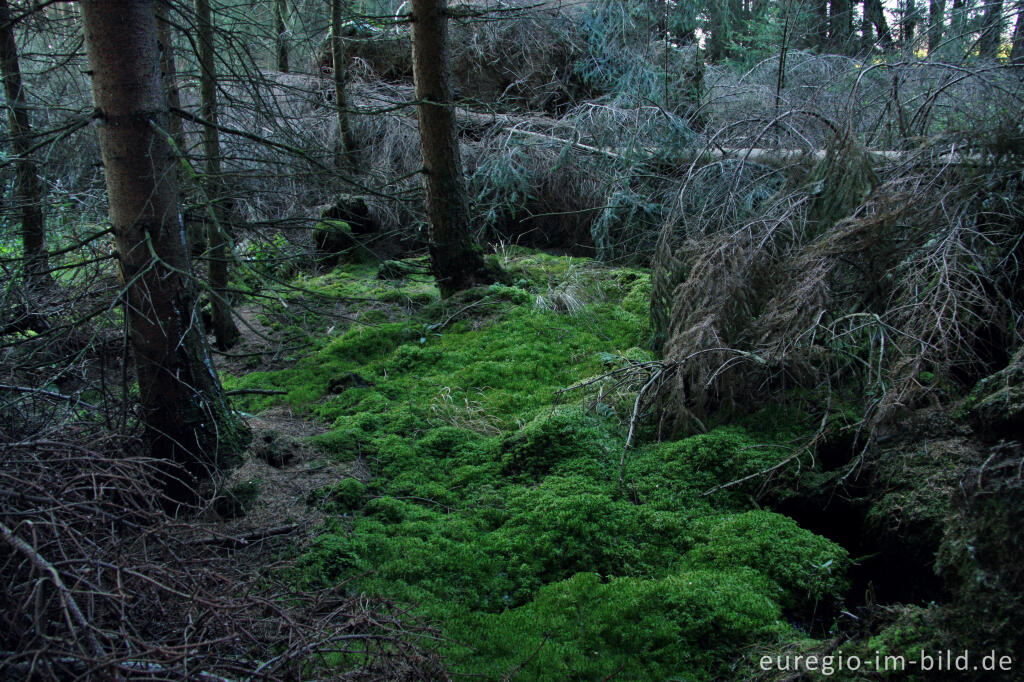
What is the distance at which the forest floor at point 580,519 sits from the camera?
278cm

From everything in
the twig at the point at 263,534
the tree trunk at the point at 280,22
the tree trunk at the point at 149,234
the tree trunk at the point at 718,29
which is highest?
the tree trunk at the point at 718,29

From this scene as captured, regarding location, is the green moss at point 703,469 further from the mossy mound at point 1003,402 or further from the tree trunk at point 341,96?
the tree trunk at point 341,96

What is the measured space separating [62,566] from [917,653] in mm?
2712

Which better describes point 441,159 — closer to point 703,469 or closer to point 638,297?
point 638,297

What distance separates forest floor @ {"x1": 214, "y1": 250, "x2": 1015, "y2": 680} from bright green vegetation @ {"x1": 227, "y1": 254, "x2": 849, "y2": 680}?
0.03 ft

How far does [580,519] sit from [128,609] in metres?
2.15

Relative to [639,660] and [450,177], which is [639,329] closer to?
[450,177]

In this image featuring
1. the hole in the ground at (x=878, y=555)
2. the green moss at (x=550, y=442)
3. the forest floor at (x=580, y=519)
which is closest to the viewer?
the forest floor at (x=580, y=519)

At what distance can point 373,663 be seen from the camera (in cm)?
245

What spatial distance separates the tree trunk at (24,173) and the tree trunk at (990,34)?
20.4ft

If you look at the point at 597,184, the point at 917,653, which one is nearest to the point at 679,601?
the point at 917,653

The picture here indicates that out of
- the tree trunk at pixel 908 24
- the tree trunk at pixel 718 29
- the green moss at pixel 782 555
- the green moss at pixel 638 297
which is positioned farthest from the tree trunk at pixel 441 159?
the tree trunk at pixel 718 29

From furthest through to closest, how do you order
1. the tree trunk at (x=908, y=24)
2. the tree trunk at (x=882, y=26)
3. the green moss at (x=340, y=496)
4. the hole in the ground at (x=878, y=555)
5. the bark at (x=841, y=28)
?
1. the bark at (x=841, y=28)
2. the tree trunk at (x=882, y=26)
3. the tree trunk at (x=908, y=24)
4. the green moss at (x=340, y=496)
5. the hole in the ground at (x=878, y=555)

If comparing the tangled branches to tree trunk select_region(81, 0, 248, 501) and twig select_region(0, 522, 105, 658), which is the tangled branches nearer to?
twig select_region(0, 522, 105, 658)
